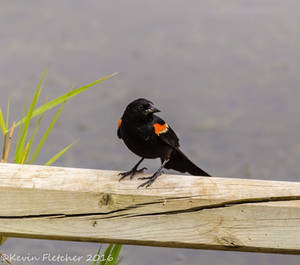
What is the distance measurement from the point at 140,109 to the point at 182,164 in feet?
1.19

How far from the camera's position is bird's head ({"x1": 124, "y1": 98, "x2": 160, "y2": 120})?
2168 millimetres

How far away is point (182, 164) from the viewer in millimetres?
2396

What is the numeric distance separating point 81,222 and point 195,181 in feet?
1.21

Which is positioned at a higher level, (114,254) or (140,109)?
(140,109)

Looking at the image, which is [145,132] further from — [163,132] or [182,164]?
[182,164]

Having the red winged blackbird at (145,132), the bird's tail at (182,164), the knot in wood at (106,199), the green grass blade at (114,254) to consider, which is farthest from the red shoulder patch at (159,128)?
the knot in wood at (106,199)

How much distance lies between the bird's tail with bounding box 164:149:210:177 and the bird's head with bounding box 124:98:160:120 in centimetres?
26

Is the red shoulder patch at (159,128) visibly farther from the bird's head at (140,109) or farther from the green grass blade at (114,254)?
the green grass blade at (114,254)

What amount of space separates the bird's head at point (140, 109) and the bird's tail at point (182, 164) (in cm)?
26

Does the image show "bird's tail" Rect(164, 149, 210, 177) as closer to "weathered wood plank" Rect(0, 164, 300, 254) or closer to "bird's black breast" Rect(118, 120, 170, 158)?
"bird's black breast" Rect(118, 120, 170, 158)

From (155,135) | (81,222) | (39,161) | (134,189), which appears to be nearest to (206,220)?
(134,189)

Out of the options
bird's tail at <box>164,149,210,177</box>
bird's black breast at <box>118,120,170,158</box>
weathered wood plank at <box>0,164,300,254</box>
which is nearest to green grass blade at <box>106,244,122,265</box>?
weathered wood plank at <box>0,164,300,254</box>

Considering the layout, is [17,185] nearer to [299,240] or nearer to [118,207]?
[118,207]

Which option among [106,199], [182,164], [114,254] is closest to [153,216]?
[106,199]
